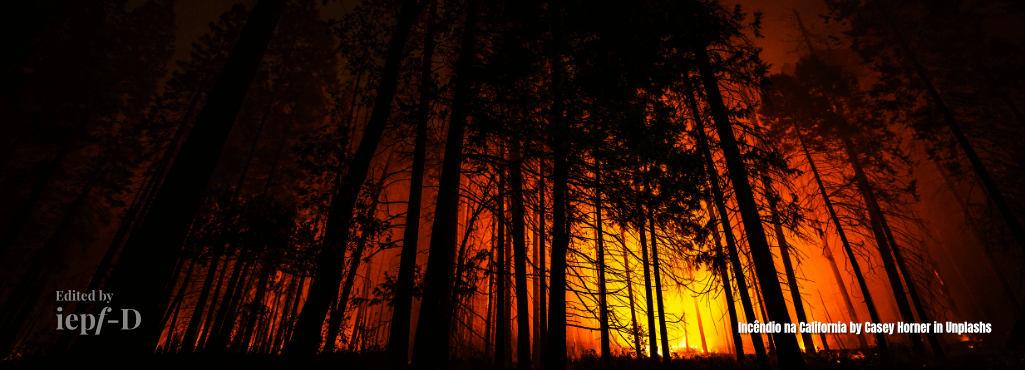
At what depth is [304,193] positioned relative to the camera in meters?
6.18

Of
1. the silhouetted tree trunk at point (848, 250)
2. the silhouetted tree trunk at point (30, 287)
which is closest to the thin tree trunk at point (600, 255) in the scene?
the silhouetted tree trunk at point (848, 250)

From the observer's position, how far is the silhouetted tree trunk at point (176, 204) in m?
3.77

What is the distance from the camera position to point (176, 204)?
4.12m

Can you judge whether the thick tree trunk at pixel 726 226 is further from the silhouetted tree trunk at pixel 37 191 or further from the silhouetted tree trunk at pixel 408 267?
the silhouetted tree trunk at pixel 37 191

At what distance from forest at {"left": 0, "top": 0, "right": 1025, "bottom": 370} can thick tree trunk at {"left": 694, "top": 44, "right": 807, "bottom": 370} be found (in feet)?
0.16

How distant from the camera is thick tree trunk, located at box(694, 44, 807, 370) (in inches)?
213

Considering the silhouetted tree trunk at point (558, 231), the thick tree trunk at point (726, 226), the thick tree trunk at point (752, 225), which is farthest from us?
the thick tree trunk at point (726, 226)

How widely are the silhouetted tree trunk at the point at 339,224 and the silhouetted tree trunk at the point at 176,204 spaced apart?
1532 mm

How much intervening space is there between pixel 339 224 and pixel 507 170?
3351mm

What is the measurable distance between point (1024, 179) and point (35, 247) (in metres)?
46.8

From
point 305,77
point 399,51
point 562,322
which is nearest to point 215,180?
point 305,77

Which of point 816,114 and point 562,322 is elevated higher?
point 816,114

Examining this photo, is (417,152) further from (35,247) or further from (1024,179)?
(35,247)

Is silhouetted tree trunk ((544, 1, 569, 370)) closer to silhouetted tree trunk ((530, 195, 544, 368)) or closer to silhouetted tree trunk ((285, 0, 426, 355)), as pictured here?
silhouetted tree trunk ((530, 195, 544, 368))
